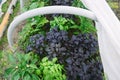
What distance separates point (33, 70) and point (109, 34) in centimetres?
126

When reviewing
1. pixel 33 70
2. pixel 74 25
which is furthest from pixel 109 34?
pixel 74 25

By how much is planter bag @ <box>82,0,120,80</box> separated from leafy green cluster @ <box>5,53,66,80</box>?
68 centimetres

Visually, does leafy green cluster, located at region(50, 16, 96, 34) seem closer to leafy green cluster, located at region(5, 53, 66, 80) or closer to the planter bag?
leafy green cluster, located at region(5, 53, 66, 80)

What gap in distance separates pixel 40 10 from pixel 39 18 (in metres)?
1.32

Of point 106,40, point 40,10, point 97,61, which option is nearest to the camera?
point 106,40

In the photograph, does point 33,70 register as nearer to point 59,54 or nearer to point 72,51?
point 59,54

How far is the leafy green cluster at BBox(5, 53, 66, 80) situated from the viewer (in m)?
3.16

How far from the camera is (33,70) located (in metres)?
3.23

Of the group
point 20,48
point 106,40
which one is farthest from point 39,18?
point 106,40

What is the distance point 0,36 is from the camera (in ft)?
15.2

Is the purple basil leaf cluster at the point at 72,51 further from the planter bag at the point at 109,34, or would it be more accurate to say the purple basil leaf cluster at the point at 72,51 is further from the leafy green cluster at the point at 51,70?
the planter bag at the point at 109,34

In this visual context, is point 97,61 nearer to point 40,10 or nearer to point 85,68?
point 85,68

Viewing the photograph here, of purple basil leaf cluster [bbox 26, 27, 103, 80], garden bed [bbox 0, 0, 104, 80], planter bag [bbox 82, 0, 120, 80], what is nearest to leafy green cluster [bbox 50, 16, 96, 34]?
garden bed [bbox 0, 0, 104, 80]

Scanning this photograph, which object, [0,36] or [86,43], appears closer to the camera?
[86,43]
